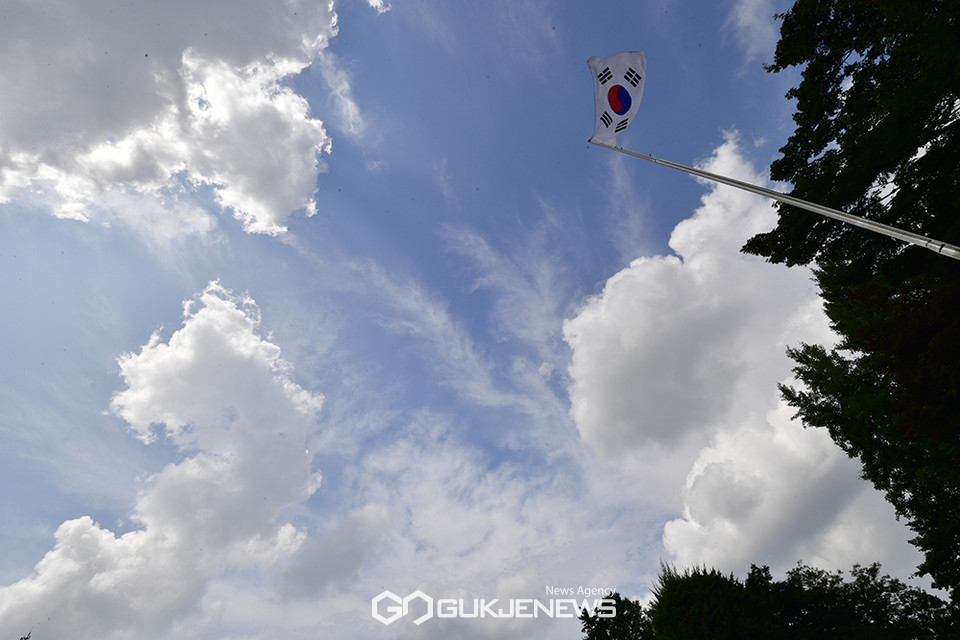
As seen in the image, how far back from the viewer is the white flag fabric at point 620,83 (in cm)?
1021

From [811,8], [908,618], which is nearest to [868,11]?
[811,8]

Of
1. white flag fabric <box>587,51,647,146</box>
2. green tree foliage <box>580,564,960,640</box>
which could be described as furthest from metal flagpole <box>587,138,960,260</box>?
green tree foliage <box>580,564,960,640</box>

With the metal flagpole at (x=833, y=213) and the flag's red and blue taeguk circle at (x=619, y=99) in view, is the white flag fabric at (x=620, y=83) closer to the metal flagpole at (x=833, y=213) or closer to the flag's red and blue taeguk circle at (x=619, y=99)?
the flag's red and blue taeguk circle at (x=619, y=99)

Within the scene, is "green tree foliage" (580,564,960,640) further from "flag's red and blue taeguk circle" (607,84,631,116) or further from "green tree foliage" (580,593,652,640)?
"flag's red and blue taeguk circle" (607,84,631,116)

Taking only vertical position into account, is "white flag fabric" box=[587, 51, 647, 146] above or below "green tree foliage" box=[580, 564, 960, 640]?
above

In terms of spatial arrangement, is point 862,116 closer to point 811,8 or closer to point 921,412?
point 811,8

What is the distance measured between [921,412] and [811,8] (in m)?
10.1

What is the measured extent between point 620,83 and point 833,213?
7576 mm

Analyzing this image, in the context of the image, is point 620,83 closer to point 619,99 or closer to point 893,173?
point 619,99

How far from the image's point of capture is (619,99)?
1034 centimetres

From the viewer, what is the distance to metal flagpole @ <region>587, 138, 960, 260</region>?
3904mm

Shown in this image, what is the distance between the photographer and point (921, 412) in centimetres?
943

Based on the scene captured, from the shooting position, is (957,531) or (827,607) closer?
(957,531)

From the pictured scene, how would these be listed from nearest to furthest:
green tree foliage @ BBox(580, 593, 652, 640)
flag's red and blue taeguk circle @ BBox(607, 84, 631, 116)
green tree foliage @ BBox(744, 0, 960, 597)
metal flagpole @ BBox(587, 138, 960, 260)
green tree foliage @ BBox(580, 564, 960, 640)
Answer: metal flagpole @ BBox(587, 138, 960, 260) → green tree foliage @ BBox(744, 0, 960, 597) → flag's red and blue taeguk circle @ BBox(607, 84, 631, 116) → green tree foliage @ BBox(580, 564, 960, 640) → green tree foliage @ BBox(580, 593, 652, 640)
